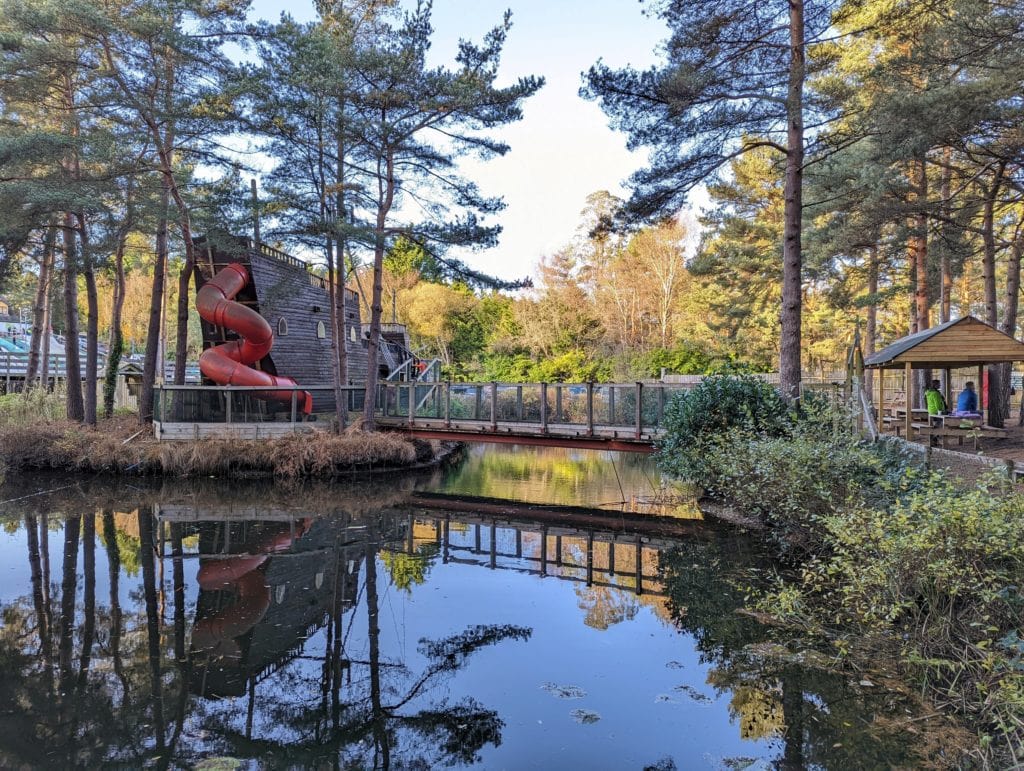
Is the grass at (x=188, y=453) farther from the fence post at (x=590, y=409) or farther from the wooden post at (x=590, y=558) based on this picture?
the wooden post at (x=590, y=558)

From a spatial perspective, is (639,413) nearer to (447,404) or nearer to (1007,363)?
(447,404)

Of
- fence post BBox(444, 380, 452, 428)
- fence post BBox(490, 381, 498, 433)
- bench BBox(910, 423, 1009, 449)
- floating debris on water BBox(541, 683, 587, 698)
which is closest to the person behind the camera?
floating debris on water BBox(541, 683, 587, 698)

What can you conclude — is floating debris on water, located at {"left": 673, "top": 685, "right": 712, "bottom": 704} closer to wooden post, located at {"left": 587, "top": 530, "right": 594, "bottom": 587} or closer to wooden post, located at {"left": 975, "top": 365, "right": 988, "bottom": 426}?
wooden post, located at {"left": 587, "top": 530, "right": 594, "bottom": 587}

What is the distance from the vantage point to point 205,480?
14.7m

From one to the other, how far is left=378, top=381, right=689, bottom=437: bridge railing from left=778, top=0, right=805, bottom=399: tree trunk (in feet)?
7.57

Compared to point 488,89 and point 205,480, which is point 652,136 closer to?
point 488,89

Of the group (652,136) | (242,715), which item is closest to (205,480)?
(242,715)

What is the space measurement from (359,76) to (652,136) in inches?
305

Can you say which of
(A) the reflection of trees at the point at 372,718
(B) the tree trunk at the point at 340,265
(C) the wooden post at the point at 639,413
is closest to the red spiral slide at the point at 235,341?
(B) the tree trunk at the point at 340,265

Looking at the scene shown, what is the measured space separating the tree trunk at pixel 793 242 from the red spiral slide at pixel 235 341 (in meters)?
11.9

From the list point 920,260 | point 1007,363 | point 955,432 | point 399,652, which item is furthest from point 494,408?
point 920,260

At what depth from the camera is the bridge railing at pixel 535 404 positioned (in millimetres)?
13562

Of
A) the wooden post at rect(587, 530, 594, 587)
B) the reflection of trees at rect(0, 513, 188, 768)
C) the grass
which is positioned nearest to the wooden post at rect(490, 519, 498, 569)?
the wooden post at rect(587, 530, 594, 587)

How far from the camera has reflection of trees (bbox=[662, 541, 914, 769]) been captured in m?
4.00
